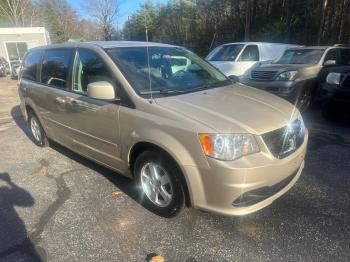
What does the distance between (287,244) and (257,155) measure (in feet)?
2.80

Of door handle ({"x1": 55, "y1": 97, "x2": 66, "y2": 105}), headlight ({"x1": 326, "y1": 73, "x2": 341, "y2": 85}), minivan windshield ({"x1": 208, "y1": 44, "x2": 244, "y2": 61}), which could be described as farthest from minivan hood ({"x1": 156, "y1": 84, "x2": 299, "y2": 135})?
minivan windshield ({"x1": 208, "y1": 44, "x2": 244, "y2": 61})

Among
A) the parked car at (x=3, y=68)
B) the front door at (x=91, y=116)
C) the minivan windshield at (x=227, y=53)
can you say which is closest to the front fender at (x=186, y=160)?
the front door at (x=91, y=116)

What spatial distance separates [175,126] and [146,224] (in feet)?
3.59

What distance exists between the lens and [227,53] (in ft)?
34.8

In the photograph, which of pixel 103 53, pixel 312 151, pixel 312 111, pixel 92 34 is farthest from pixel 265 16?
pixel 92 34

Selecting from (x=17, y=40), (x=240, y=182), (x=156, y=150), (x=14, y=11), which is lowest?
(x=240, y=182)

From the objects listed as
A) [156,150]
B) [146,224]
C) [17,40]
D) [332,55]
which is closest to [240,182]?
[156,150]

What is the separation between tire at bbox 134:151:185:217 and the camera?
3072mm

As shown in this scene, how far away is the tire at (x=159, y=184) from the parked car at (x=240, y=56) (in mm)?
6932

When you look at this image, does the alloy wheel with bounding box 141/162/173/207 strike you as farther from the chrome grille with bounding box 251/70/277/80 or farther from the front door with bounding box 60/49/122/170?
the chrome grille with bounding box 251/70/277/80

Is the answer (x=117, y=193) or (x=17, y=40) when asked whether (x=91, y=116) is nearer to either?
(x=117, y=193)

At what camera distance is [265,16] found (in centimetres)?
2177

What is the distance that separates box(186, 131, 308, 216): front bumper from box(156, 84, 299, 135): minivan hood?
0.29 meters

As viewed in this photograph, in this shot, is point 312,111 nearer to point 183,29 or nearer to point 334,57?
point 334,57
